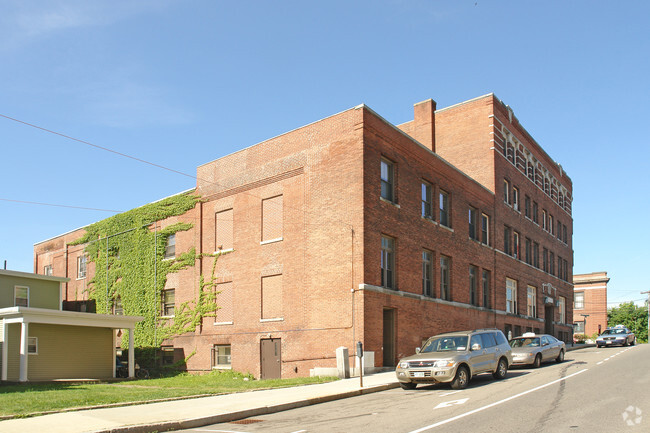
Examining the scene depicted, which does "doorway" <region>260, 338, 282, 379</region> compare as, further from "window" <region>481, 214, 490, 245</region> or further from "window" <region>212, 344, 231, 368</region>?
"window" <region>481, 214, 490, 245</region>

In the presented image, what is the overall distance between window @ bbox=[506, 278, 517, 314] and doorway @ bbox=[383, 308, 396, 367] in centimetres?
1537

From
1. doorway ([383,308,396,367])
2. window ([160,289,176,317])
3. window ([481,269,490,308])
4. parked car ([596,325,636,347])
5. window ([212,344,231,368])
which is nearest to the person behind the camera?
doorway ([383,308,396,367])

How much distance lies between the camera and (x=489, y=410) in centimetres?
1277

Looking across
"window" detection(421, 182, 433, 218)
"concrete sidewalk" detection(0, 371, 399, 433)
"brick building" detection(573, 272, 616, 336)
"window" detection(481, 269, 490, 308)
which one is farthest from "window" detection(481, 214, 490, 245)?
"brick building" detection(573, 272, 616, 336)

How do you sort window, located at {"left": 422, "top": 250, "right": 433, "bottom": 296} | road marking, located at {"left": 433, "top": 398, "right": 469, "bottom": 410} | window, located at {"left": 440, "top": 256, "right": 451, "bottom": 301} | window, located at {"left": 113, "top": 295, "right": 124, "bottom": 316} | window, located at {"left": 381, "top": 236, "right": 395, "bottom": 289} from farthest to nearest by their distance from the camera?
window, located at {"left": 113, "top": 295, "right": 124, "bottom": 316} → window, located at {"left": 440, "top": 256, "right": 451, "bottom": 301} → window, located at {"left": 422, "top": 250, "right": 433, "bottom": 296} → window, located at {"left": 381, "top": 236, "right": 395, "bottom": 289} → road marking, located at {"left": 433, "top": 398, "right": 469, "bottom": 410}

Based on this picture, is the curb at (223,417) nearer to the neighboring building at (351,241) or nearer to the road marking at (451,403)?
the road marking at (451,403)

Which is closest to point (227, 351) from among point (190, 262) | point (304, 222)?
point (190, 262)

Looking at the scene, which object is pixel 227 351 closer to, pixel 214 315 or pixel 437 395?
pixel 214 315

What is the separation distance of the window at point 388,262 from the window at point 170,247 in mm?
13827

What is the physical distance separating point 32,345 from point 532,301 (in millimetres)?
32897

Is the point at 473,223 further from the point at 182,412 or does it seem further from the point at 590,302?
the point at 590,302

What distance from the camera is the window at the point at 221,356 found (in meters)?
30.5

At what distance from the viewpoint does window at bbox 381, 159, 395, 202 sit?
88.9 ft

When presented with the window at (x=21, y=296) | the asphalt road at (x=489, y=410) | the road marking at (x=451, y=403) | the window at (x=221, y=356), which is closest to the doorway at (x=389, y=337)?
the asphalt road at (x=489, y=410)
